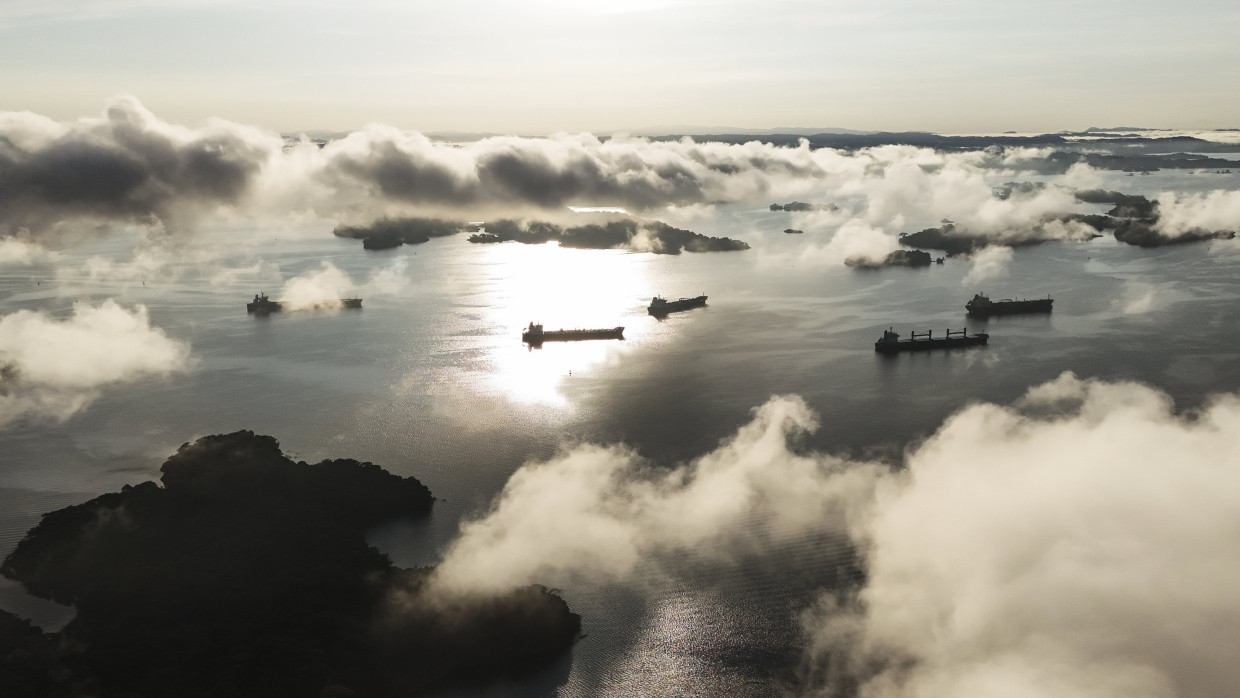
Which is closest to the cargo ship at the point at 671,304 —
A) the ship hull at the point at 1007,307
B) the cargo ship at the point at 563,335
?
the cargo ship at the point at 563,335

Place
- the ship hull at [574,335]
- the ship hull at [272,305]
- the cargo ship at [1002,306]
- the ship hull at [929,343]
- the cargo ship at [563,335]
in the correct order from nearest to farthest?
1. the ship hull at [929,343]
2. the cargo ship at [563,335]
3. the ship hull at [574,335]
4. the cargo ship at [1002,306]
5. the ship hull at [272,305]

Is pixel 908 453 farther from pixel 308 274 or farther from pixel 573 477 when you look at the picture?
pixel 308 274

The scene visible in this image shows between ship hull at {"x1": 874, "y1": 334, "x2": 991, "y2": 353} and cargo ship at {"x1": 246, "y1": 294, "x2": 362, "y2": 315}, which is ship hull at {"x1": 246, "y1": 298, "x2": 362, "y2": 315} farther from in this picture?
ship hull at {"x1": 874, "y1": 334, "x2": 991, "y2": 353}

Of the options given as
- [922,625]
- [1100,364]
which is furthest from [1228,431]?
[922,625]

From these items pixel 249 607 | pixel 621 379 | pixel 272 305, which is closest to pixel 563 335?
pixel 621 379

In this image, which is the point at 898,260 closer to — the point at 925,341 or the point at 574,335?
the point at 925,341

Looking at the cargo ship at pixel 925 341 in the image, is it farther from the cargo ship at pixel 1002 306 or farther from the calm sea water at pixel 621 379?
the cargo ship at pixel 1002 306
